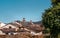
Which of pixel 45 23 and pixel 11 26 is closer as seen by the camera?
pixel 45 23

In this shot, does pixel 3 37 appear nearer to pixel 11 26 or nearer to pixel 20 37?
pixel 20 37

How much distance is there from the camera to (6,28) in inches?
2419

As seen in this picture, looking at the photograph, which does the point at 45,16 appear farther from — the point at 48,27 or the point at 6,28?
the point at 6,28

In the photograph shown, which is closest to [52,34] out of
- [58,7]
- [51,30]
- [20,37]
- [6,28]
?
[51,30]

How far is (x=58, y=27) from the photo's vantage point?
23.6m

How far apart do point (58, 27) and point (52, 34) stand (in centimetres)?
166

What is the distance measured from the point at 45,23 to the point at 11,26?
38412 mm

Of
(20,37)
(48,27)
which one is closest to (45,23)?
(48,27)

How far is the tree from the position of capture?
23828mm

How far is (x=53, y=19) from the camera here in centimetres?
2398

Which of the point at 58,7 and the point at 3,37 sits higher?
the point at 58,7

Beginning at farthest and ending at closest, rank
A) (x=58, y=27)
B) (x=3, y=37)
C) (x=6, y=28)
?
(x=6, y=28) < (x=3, y=37) < (x=58, y=27)

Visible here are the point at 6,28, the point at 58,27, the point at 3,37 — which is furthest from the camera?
the point at 6,28

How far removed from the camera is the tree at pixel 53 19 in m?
23.8
